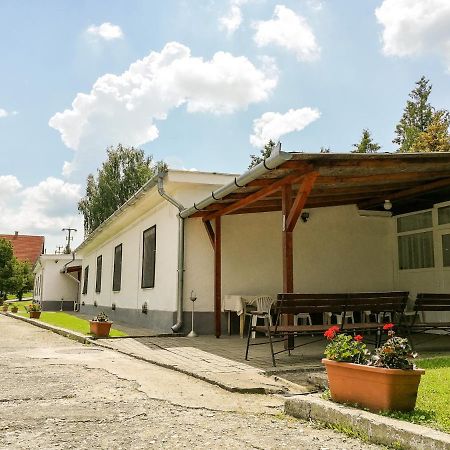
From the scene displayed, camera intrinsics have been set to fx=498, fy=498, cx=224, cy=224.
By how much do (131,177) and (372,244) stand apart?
84.4 ft

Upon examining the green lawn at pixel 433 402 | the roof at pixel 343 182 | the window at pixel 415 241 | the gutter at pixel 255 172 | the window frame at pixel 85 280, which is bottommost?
the green lawn at pixel 433 402

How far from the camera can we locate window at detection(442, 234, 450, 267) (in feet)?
33.3

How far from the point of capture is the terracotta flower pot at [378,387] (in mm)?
3539

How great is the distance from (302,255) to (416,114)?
2845cm

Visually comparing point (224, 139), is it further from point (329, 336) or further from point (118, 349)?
point (329, 336)

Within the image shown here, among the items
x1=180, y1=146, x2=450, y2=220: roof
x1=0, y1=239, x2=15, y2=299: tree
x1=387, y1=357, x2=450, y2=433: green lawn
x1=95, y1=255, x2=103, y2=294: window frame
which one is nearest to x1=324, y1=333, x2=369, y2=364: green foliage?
x1=387, y1=357, x2=450, y2=433: green lawn

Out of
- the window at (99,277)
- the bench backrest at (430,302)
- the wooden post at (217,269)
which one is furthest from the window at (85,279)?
the bench backrest at (430,302)

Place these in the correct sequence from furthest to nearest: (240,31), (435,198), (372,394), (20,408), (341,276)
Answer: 1. (341,276)
2. (435,198)
3. (240,31)
4. (20,408)
5. (372,394)

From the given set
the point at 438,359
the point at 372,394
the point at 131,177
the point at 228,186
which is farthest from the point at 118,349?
the point at 131,177

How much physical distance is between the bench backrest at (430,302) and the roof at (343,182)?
78.5 inches

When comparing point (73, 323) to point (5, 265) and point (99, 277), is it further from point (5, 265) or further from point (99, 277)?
point (5, 265)

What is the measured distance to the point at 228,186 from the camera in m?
7.67

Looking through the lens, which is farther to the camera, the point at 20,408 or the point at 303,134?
the point at 303,134

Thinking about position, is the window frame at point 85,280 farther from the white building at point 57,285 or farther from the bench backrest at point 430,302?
the bench backrest at point 430,302
